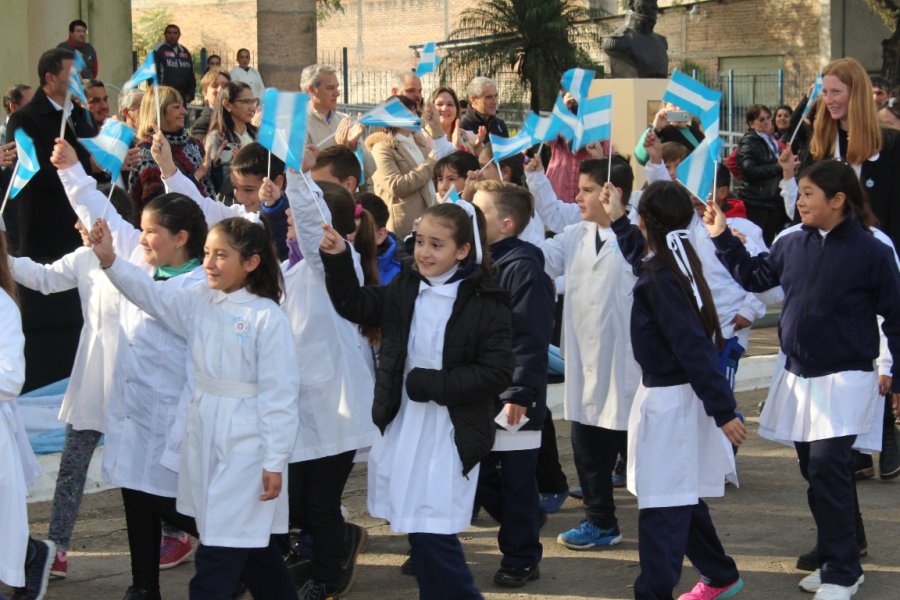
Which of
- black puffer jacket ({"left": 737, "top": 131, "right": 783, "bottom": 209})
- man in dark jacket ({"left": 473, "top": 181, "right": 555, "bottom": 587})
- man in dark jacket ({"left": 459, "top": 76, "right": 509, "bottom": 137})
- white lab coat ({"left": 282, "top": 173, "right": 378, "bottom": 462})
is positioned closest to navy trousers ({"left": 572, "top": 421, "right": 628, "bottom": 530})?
man in dark jacket ({"left": 473, "top": 181, "right": 555, "bottom": 587})

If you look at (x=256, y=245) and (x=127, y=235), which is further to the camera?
(x=127, y=235)

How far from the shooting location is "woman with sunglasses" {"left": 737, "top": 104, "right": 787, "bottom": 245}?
44.6 ft

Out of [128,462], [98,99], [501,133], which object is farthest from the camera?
[501,133]

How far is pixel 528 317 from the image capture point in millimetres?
5520

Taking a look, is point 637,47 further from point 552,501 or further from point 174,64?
point 552,501

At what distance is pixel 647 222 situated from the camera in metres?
5.15

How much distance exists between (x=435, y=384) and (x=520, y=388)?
81cm

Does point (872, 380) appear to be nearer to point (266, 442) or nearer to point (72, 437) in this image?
point (266, 442)

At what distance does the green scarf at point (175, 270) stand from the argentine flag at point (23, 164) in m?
1.00

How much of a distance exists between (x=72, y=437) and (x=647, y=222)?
8.10 feet

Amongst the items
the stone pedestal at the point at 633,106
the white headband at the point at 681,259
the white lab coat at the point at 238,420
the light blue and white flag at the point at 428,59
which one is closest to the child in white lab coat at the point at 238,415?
the white lab coat at the point at 238,420

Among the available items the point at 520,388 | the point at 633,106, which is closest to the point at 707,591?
the point at 520,388

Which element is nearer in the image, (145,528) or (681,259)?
(681,259)

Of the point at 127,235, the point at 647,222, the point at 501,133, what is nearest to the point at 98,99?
the point at 501,133
